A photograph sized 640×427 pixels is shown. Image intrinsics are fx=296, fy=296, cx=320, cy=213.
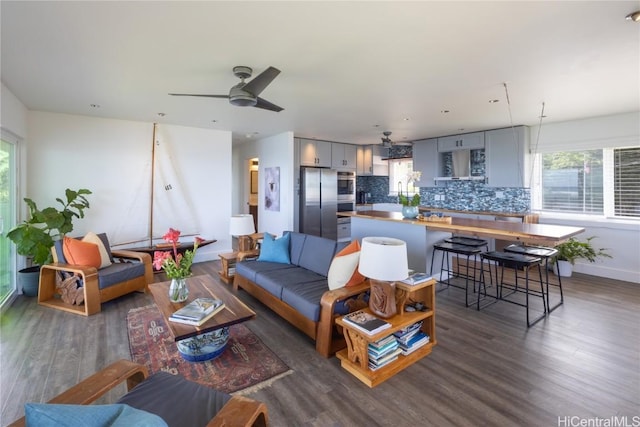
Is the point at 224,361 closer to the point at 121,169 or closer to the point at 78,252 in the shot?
the point at 78,252

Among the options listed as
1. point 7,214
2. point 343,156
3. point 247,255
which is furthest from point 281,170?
point 7,214

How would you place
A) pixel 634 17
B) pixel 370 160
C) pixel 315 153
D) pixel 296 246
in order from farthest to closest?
pixel 370 160
pixel 315 153
pixel 296 246
pixel 634 17

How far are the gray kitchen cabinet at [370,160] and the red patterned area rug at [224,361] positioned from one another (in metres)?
5.56

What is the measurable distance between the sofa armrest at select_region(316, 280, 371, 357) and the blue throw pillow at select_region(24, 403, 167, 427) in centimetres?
170

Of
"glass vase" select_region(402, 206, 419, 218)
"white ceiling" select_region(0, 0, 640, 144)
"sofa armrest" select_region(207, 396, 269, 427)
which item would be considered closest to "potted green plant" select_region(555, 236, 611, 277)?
"white ceiling" select_region(0, 0, 640, 144)

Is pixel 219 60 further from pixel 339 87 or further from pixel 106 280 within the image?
pixel 106 280

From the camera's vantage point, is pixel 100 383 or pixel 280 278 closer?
pixel 100 383

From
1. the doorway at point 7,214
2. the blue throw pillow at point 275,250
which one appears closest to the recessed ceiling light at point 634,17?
the blue throw pillow at point 275,250

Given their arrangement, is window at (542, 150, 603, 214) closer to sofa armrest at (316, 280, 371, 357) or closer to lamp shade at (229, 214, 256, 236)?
sofa armrest at (316, 280, 371, 357)

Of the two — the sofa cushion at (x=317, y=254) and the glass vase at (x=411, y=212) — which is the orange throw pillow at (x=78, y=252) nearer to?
the sofa cushion at (x=317, y=254)

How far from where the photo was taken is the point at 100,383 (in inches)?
55.2

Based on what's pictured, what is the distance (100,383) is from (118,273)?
8.67 feet

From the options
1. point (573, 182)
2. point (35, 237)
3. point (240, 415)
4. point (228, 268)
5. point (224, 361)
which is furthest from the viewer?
point (573, 182)

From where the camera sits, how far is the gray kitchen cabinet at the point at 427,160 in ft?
21.4
